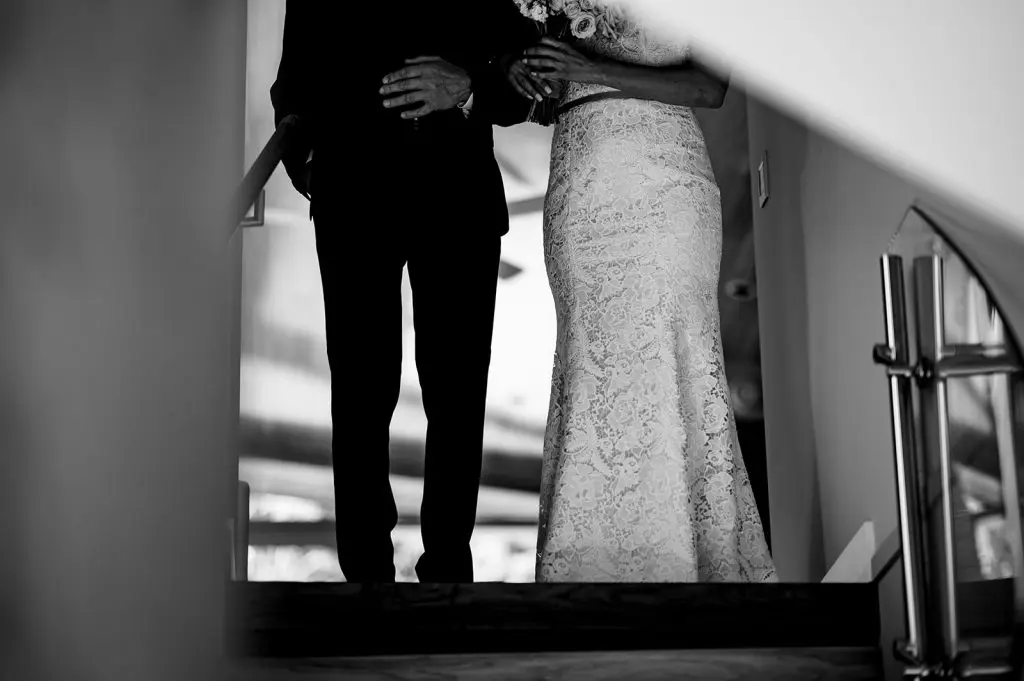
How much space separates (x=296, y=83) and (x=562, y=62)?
0.91m

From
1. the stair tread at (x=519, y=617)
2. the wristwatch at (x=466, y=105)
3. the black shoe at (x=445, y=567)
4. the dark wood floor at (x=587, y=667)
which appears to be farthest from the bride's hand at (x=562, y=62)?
the dark wood floor at (x=587, y=667)

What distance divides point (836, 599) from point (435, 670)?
24.7 inches

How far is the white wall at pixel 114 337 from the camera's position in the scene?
3.23ft

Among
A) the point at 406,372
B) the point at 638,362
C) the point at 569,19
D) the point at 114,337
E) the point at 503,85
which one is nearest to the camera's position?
the point at 114,337

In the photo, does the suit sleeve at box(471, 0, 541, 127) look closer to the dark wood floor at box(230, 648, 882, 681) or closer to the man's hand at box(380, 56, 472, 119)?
the man's hand at box(380, 56, 472, 119)

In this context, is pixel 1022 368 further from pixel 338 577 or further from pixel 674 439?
pixel 338 577

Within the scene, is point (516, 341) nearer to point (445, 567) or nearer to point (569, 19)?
A: point (445, 567)

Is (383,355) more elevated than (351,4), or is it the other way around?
(351,4)

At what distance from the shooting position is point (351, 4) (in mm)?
3193

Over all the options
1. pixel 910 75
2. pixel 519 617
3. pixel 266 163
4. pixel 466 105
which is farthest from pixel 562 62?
pixel 519 617

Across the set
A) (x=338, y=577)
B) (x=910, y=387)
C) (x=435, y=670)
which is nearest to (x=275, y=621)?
(x=435, y=670)

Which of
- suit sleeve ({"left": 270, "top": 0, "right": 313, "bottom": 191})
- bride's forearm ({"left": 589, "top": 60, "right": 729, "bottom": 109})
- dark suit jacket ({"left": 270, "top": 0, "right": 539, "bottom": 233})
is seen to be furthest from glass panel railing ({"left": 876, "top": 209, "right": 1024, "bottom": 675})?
suit sleeve ({"left": 270, "top": 0, "right": 313, "bottom": 191})

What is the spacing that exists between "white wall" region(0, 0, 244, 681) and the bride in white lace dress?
140 centimetres

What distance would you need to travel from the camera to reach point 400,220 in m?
3.06
